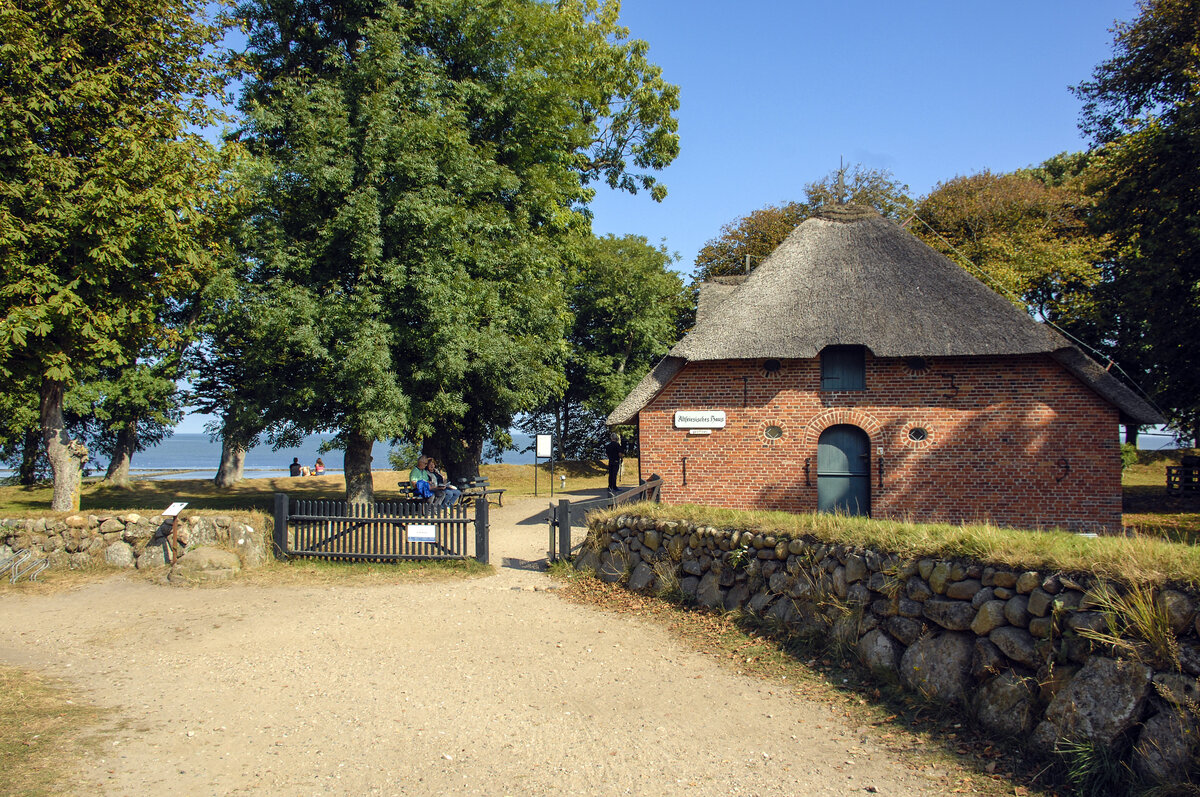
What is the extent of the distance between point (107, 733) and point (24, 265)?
1043 cm

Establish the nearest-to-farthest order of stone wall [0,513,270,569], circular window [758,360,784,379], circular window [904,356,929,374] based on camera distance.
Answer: stone wall [0,513,270,569], circular window [904,356,929,374], circular window [758,360,784,379]

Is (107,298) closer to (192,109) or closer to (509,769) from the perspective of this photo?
(192,109)

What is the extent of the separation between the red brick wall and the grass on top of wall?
658cm

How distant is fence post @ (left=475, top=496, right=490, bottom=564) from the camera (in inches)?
470

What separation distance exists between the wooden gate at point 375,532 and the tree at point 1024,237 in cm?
1751

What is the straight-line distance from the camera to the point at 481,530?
11992 millimetres

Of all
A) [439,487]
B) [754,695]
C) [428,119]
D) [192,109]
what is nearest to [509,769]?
[754,695]

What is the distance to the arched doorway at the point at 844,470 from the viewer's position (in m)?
15.3

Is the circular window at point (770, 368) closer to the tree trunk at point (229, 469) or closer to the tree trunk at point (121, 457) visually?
the tree trunk at point (229, 469)

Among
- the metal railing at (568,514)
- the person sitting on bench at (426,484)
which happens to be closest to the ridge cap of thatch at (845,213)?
the metal railing at (568,514)

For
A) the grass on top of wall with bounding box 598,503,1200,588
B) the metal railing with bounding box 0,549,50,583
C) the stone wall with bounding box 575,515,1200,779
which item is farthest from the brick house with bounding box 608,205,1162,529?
the metal railing with bounding box 0,549,50,583

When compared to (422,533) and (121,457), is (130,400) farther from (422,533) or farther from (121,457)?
(422,533)

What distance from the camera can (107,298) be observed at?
13773mm

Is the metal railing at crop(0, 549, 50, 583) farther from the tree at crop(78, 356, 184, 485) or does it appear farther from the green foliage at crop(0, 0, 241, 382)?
the tree at crop(78, 356, 184, 485)
